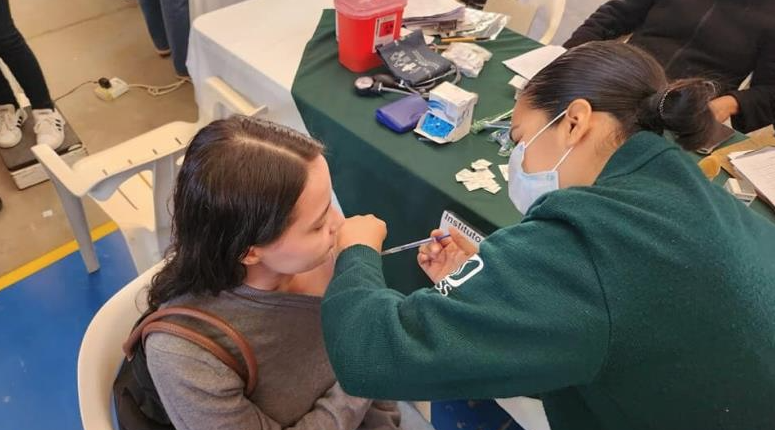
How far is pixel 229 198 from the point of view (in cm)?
74

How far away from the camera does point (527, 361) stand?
591 millimetres

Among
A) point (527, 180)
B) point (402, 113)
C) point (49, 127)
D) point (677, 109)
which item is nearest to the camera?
point (677, 109)

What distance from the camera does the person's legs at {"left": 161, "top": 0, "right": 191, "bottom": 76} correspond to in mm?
2500

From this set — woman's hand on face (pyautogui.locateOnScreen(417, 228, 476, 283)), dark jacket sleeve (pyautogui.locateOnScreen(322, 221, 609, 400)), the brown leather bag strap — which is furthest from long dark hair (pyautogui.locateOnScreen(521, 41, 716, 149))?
the brown leather bag strap

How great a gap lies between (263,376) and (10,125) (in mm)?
1995

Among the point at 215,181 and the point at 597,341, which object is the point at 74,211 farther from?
the point at 597,341

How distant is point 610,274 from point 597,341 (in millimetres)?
74

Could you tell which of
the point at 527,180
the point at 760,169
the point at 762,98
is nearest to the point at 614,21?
the point at 762,98

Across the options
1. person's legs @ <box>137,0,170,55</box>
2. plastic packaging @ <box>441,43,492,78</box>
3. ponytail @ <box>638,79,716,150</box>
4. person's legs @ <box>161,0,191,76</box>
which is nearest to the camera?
ponytail @ <box>638,79,716,150</box>

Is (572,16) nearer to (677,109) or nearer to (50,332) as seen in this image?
(677,109)

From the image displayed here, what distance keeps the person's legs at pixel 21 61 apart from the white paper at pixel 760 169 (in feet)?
7.68

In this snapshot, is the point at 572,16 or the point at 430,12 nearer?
the point at 430,12

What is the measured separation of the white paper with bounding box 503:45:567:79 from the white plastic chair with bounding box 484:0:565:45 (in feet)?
1.66

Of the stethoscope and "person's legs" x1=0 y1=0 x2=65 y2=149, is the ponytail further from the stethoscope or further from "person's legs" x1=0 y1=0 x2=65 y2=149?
"person's legs" x1=0 y1=0 x2=65 y2=149
